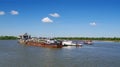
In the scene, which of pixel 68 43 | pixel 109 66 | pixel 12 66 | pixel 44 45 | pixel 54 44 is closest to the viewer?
pixel 12 66

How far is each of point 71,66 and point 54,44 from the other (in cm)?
4422

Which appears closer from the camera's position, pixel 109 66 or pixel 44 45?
pixel 109 66

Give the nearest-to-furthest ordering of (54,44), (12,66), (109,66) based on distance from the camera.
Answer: (12,66), (109,66), (54,44)

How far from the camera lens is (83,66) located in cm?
3089

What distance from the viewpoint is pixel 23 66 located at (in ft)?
97.7

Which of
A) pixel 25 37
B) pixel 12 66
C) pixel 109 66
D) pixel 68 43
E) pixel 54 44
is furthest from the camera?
pixel 25 37

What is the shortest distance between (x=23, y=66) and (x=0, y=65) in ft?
9.30

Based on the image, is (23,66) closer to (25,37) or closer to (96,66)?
(96,66)

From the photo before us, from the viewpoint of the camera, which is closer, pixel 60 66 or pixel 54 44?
pixel 60 66

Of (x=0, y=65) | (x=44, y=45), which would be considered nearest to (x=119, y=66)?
(x=0, y=65)

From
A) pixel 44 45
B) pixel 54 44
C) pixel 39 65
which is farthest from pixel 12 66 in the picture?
pixel 44 45

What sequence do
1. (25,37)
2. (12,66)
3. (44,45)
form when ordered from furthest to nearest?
1. (25,37)
2. (44,45)
3. (12,66)

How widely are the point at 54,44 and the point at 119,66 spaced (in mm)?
44257

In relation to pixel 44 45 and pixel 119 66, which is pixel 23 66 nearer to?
pixel 119 66
